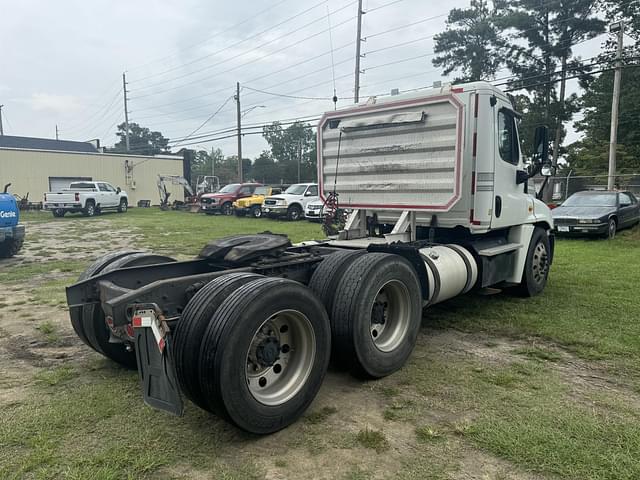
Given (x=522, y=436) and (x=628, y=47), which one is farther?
(x=628, y=47)

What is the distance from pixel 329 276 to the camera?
3930 millimetres

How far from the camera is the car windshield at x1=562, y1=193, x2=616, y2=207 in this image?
563 inches

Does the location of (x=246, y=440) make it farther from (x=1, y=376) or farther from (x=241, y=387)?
(x=1, y=376)

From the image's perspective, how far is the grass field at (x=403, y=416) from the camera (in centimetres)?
272

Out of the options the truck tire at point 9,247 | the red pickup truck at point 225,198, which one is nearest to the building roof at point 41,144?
the red pickup truck at point 225,198

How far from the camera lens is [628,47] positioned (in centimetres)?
3197

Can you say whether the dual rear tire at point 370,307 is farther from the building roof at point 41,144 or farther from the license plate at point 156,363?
the building roof at point 41,144

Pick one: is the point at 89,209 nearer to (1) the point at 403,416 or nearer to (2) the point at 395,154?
(2) the point at 395,154

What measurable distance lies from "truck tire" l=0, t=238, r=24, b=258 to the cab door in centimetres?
1005

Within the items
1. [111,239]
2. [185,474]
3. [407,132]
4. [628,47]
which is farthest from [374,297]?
[628,47]

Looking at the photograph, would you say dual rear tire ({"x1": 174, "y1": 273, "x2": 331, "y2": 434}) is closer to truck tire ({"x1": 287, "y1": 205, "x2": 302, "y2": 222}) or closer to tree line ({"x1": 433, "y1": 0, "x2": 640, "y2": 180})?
truck tire ({"x1": 287, "y1": 205, "x2": 302, "y2": 222})

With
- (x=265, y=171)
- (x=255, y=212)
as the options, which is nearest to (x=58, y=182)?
(x=255, y=212)

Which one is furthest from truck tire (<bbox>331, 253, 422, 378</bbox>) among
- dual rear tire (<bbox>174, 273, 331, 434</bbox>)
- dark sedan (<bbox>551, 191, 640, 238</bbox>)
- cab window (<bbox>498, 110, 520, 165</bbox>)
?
dark sedan (<bbox>551, 191, 640, 238</bbox>)

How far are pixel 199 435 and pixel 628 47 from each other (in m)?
39.1
